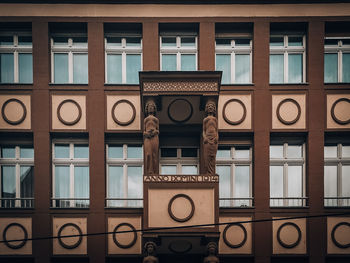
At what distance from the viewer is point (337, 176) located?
43.5 feet

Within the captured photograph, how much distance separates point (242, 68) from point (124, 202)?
6.08m

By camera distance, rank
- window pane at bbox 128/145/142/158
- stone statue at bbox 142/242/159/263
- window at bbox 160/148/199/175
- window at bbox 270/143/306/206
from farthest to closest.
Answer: window pane at bbox 128/145/142/158
window at bbox 160/148/199/175
window at bbox 270/143/306/206
stone statue at bbox 142/242/159/263

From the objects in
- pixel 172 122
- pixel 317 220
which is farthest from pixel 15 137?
pixel 317 220

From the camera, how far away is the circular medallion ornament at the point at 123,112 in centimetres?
1317

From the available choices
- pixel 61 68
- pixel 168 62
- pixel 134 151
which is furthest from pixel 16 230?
pixel 168 62

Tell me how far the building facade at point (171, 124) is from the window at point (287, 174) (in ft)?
0.11

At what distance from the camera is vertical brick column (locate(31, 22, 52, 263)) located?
12656 mm

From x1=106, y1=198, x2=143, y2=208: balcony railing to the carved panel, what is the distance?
3.69 m

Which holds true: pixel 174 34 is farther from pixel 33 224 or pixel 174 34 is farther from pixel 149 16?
pixel 33 224

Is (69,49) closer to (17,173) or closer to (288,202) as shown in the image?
(17,173)

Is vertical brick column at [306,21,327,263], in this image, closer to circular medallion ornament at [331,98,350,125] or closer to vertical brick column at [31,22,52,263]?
circular medallion ornament at [331,98,350,125]

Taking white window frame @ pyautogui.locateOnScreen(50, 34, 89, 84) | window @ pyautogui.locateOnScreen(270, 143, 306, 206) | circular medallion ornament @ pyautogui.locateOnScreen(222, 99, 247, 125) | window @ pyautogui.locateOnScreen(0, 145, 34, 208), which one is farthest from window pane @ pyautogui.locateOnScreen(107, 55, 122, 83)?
window @ pyautogui.locateOnScreen(270, 143, 306, 206)

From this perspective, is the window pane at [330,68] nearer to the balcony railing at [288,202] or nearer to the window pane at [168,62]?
the balcony railing at [288,202]

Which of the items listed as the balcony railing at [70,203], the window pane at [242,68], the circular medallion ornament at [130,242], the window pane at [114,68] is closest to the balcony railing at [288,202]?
the window pane at [242,68]
